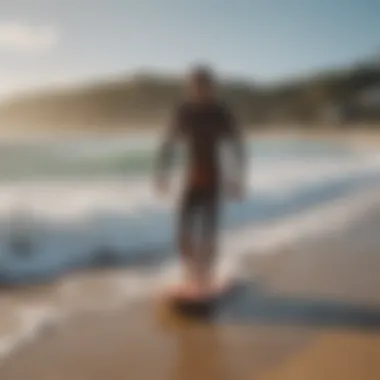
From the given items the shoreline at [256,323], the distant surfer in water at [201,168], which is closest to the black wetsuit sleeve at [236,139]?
the distant surfer in water at [201,168]

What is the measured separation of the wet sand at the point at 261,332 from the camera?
1198 millimetres

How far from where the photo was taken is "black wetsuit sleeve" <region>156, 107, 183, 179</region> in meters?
1.30

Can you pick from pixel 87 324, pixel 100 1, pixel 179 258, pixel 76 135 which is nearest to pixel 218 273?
pixel 179 258

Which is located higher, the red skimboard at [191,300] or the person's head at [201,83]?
the person's head at [201,83]

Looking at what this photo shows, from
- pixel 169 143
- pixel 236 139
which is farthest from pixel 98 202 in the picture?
pixel 236 139

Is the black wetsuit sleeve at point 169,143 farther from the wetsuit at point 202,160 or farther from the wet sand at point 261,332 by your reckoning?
the wet sand at point 261,332

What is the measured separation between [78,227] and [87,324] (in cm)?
18

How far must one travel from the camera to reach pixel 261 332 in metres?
1.30

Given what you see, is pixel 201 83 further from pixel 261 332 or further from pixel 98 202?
pixel 261 332

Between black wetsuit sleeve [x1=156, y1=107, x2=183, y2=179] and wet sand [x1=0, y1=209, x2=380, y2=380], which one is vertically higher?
black wetsuit sleeve [x1=156, y1=107, x2=183, y2=179]

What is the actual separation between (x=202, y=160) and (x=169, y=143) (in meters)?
0.07

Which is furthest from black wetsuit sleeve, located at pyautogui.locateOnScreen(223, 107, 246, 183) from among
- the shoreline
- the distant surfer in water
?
the shoreline

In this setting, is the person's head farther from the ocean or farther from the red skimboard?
the red skimboard

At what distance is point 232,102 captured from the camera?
51.8 inches
